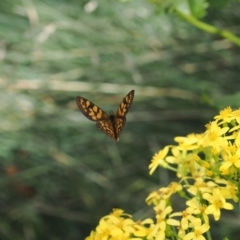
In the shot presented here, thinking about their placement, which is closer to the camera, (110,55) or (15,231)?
(15,231)

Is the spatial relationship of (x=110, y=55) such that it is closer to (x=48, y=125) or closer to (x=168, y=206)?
(x=48, y=125)

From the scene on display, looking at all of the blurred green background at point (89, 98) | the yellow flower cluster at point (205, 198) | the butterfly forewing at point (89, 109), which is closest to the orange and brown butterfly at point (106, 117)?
the butterfly forewing at point (89, 109)

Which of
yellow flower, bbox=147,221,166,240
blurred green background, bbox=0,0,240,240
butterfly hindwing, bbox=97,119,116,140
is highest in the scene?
blurred green background, bbox=0,0,240,240

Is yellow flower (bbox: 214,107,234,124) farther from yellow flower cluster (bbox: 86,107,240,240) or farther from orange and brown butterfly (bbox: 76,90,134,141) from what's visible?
orange and brown butterfly (bbox: 76,90,134,141)

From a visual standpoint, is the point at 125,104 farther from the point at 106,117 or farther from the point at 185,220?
the point at 185,220

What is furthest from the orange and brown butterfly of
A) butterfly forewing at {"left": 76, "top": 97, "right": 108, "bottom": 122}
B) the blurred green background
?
the blurred green background

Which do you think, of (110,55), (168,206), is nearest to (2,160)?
(110,55)
